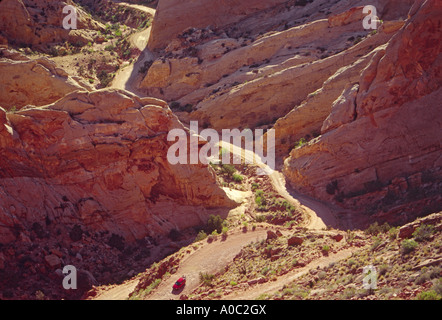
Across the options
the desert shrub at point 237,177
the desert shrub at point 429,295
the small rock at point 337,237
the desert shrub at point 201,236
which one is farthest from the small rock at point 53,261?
the desert shrub at point 237,177

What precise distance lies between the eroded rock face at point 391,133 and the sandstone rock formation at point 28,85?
2139cm

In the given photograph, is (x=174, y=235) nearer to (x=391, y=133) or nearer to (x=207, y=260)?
(x=207, y=260)

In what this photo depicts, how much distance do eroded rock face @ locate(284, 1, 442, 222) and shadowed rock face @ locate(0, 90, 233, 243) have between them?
7.75 meters

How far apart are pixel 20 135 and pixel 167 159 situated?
326 inches

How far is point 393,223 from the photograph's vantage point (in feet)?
89.1

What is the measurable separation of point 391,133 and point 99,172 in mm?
17552

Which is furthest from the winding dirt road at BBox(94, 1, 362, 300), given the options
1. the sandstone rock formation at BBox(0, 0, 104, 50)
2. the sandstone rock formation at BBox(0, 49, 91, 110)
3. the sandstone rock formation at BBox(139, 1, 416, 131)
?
the sandstone rock formation at BBox(0, 0, 104, 50)

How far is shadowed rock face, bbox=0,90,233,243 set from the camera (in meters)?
25.7

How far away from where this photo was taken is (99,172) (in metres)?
28.2

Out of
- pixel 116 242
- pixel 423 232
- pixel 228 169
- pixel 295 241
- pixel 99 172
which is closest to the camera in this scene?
pixel 423 232

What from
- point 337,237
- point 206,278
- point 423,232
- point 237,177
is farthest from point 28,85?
point 423,232

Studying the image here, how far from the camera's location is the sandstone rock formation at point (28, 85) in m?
40.9

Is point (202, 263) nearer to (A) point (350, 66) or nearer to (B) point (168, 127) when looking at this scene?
(B) point (168, 127)

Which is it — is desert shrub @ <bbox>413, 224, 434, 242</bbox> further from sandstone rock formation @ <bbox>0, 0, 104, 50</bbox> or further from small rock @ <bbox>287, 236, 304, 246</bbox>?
sandstone rock formation @ <bbox>0, 0, 104, 50</bbox>
